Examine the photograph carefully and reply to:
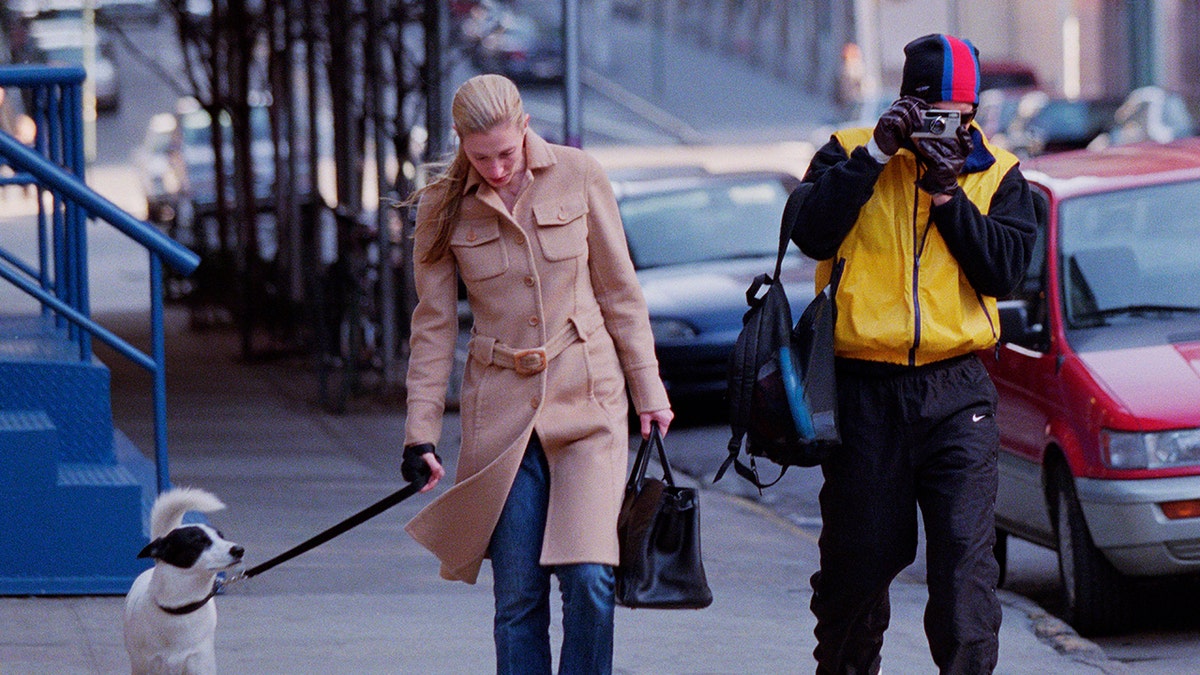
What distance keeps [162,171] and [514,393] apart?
2777cm

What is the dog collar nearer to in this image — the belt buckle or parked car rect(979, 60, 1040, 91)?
the belt buckle

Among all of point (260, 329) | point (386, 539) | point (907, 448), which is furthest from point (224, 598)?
point (260, 329)

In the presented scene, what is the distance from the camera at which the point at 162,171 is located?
103 ft

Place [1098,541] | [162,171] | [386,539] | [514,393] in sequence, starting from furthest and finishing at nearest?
[162,171] < [386,539] < [1098,541] < [514,393]

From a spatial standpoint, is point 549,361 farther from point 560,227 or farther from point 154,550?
point 154,550

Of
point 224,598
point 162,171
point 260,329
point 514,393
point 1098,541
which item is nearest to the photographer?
point 514,393

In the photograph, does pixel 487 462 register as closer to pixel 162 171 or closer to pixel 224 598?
pixel 224 598

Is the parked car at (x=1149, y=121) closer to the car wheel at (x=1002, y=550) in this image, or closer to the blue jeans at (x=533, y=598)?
the car wheel at (x=1002, y=550)

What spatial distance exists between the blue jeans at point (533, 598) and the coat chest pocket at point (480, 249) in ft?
1.41

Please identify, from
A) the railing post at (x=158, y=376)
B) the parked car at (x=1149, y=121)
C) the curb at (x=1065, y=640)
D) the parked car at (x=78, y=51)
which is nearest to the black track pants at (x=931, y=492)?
the curb at (x=1065, y=640)

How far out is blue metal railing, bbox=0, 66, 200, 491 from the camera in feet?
21.4

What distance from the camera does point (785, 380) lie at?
15.6ft

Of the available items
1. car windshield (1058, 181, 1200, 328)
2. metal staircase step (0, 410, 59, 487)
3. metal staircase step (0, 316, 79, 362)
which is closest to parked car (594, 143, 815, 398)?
metal staircase step (0, 316, 79, 362)

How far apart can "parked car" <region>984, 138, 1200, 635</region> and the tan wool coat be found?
5.50 ft
